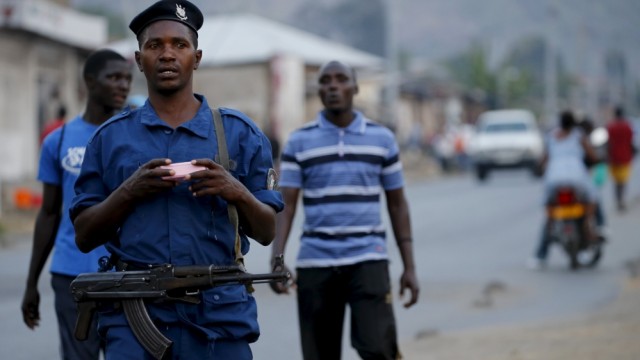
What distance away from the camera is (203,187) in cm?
409

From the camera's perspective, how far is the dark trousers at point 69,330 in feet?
20.1

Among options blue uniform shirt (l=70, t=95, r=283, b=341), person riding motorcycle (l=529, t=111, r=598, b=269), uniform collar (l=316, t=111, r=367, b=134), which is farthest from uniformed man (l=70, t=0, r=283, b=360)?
person riding motorcycle (l=529, t=111, r=598, b=269)

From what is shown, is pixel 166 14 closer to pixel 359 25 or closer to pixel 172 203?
pixel 172 203

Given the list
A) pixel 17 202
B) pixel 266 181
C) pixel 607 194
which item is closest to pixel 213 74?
pixel 607 194

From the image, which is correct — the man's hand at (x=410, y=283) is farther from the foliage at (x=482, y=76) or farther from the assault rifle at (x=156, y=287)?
the foliage at (x=482, y=76)

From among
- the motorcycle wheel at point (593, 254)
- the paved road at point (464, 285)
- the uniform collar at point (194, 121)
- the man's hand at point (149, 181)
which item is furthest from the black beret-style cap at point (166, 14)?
the motorcycle wheel at point (593, 254)

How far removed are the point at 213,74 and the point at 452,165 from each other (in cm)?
967

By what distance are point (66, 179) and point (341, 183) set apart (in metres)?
1.46

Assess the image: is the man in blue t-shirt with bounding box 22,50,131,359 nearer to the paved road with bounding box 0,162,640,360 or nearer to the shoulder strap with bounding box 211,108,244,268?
the shoulder strap with bounding box 211,108,244,268

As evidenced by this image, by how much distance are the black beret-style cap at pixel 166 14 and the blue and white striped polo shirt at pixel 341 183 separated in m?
2.64

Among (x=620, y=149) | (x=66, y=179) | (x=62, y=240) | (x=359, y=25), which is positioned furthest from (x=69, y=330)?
(x=359, y=25)

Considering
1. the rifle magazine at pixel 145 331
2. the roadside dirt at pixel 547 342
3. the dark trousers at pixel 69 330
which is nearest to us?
the rifle magazine at pixel 145 331

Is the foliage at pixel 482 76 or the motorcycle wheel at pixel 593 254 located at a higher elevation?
the foliage at pixel 482 76

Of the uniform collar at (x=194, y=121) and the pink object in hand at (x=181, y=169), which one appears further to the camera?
the uniform collar at (x=194, y=121)
